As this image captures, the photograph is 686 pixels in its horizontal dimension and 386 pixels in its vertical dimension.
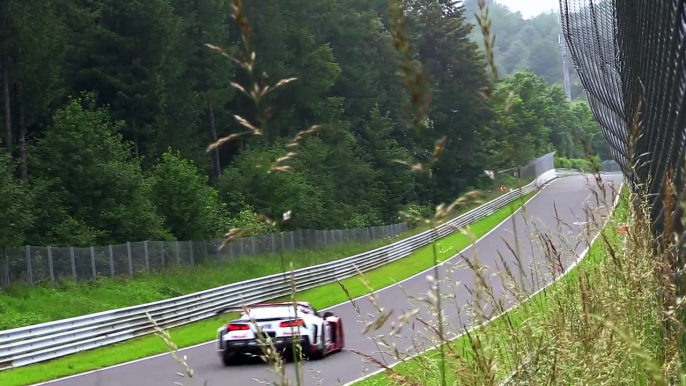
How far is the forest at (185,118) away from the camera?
1593 inches

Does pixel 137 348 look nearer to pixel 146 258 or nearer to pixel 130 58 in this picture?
pixel 146 258

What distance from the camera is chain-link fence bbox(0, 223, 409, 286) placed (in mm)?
27969

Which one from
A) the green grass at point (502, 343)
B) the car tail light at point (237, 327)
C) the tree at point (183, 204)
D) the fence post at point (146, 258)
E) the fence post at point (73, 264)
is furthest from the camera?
the tree at point (183, 204)

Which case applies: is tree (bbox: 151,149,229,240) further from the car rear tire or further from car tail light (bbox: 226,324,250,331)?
car tail light (bbox: 226,324,250,331)

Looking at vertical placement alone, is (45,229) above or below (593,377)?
below

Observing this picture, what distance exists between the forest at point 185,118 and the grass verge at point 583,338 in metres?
14.2

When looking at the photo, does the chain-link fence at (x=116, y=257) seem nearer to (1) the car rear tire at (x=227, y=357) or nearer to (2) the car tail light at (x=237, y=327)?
(1) the car rear tire at (x=227, y=357)

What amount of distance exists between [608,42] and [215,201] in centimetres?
4149

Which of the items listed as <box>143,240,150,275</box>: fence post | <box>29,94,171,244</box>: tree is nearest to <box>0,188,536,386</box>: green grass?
<box>143,240,150,275</box>: fence post

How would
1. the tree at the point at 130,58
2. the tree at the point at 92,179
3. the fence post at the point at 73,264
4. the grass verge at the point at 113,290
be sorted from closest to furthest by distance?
the grass verge at the point at 113,290 → the fence post at the point at 73,264 → the tree at the point at 92,179 → the tree at the point at 130,58

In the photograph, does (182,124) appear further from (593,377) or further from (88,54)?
→ (593,377)

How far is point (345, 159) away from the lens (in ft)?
224

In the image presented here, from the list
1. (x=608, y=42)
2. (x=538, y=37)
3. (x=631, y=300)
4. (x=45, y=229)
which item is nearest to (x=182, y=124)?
(x=45, y=229)

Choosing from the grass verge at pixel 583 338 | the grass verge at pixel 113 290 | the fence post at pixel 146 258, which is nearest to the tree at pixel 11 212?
the grass verge at pixel 113 290
